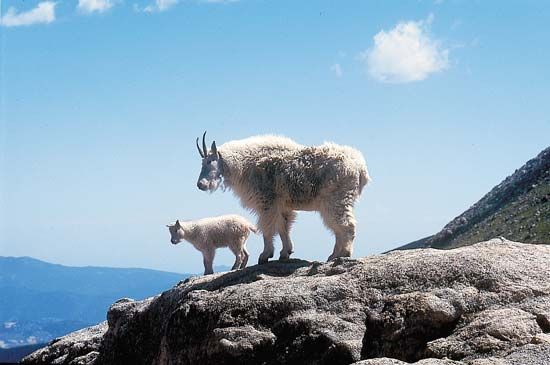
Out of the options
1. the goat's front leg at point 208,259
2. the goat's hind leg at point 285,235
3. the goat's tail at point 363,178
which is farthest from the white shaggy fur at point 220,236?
the goat's tail at point 363,178

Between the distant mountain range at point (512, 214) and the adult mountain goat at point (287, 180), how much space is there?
56.3m

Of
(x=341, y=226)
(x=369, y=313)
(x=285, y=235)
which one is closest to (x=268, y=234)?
(x=285, y=235)

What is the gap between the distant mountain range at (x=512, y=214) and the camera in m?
76.3

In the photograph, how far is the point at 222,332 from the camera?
36.6 ft

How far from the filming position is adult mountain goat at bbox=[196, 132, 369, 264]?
15008 mm

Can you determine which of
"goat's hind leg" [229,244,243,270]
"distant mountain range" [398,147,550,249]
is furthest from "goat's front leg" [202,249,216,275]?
"distant mountain range" [398,147,550,249]

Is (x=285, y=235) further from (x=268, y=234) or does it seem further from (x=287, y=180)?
(x=287, y=180)

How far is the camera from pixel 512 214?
85.8 meters

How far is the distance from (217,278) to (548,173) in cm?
8865

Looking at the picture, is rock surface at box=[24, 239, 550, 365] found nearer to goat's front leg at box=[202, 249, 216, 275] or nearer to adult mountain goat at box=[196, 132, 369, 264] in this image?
adult mountain goat at box=[196, 132, 369, 264]

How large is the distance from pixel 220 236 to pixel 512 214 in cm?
6469

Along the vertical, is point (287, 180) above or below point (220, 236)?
below

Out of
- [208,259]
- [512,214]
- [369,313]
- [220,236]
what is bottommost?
[369,313]

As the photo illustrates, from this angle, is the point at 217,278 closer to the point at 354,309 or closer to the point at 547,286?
the point at 354,309
